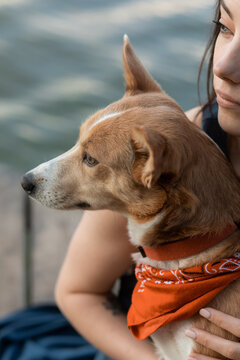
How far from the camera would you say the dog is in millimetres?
1591

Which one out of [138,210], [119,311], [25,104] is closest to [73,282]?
[119,311]

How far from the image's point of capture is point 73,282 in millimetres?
2152

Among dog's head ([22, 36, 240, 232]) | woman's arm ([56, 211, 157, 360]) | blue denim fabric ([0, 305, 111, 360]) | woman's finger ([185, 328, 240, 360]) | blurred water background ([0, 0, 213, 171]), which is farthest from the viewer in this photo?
blurred water background ([0, 0, 213, 171])

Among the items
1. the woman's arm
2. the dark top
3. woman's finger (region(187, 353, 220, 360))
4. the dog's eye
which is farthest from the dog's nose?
woman's finger (region(187, 353, 220, 360))

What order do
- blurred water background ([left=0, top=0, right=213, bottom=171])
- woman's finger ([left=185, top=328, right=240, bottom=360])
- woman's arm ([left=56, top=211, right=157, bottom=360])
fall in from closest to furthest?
woman's finger ([left=185, top=328, right=240, bottom=360])
woman's arm ([left=56, top=211, right=157, bottom=360])
blurred water background ([left=0, top=0, right=213, bottom=171])

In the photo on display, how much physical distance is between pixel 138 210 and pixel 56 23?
416 centimetres

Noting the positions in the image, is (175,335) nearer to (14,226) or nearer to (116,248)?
(116,248)

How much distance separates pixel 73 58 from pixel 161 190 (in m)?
3.76

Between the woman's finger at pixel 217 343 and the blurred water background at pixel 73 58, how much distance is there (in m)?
2.82

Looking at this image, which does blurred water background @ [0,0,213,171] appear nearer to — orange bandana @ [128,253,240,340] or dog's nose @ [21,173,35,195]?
dog's nose @ [21,173,35,195]

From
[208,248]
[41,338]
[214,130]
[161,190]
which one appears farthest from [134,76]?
[41,338]

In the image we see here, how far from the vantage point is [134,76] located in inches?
74.9

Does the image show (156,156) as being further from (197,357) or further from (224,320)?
(197,357)

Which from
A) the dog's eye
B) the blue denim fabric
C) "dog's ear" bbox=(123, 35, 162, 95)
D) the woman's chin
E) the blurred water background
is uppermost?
"dog's ear" bbox=(123, 35, 162, 95)
